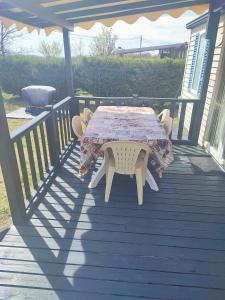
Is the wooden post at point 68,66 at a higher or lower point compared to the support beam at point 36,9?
lower

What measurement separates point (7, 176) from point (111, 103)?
2.71 meters

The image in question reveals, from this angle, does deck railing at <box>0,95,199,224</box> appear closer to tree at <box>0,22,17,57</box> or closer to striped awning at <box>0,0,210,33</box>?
striped awning at <box>0,0,210,33</box>

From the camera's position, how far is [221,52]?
3.54m

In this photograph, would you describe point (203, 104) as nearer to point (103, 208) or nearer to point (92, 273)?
point (103, 208)

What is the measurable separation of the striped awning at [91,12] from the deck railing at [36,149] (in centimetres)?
116

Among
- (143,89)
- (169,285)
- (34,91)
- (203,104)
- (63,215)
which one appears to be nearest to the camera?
(169,285)

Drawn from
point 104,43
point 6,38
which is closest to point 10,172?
point 6,38

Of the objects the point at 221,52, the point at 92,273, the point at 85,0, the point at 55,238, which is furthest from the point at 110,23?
the point at 92,273

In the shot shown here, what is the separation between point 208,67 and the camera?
3557 millimetres

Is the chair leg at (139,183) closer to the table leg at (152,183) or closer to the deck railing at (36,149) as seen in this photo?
the table leg at (152,183)

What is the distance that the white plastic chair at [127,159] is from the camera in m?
2.23

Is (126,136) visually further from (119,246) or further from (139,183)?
(119,246)

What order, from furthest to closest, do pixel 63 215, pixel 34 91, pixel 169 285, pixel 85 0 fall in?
pixel 34 91
pixel 85 0
pixel 63 215
pixel 169 285

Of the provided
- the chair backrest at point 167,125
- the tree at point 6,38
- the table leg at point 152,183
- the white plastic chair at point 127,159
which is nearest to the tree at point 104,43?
the tree at point 6,38
